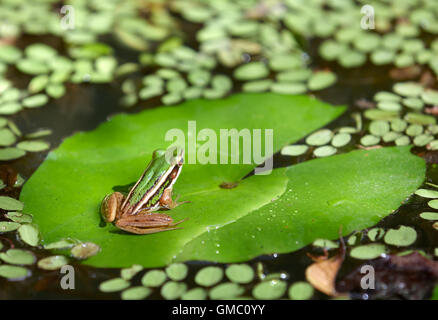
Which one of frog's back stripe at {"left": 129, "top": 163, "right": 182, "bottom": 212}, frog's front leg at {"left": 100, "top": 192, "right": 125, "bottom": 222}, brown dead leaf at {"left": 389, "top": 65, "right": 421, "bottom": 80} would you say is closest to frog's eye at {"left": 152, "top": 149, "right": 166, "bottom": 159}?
frog's back stripe at {"left": 129, "top": 163, "right": 182, "bottom": 212}

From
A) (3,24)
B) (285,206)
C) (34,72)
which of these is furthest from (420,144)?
(3,24)

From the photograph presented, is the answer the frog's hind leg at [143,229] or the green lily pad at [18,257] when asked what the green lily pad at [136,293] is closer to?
the frog's hind leg at [143,229]

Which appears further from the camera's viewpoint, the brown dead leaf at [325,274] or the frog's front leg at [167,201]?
the frog's front leg at [167,201]

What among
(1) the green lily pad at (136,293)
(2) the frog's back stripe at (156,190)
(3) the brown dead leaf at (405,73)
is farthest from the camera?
(3) the brown dead leaf at (405,73)

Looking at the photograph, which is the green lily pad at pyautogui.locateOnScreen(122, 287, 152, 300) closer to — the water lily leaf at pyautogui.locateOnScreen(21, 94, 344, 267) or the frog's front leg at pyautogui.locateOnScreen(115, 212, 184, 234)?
the water lily leaf at pyautogui.locateOnScreen(21, 94, 344, 267)

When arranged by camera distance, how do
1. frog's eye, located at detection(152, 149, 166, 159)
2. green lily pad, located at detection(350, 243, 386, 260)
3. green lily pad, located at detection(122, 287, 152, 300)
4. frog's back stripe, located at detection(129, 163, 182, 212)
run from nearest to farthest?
green lily pad, located at detection(122, 287, 152, 300), green lily pad, located at detection(350, 243, 386, 260), frog's back stripe, located at detection(129, 163, 182, 212), frog's eye, located at detection(152, 149, 166, 159)

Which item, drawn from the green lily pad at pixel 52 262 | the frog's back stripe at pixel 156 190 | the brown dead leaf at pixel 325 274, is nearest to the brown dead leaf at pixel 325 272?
the brown dead leaf at pixel 325 274

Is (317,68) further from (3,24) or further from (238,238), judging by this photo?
(3,24)
